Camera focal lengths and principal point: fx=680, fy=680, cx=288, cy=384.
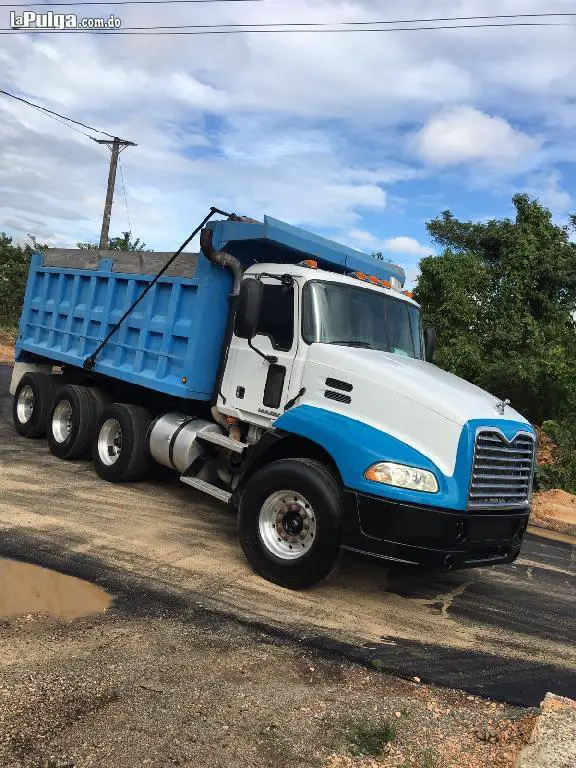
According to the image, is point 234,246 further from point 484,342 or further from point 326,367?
point 484,342

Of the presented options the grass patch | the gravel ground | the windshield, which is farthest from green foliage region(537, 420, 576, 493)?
the grass patch

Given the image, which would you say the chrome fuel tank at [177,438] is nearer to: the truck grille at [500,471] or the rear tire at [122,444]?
the rear tire at [122,444]

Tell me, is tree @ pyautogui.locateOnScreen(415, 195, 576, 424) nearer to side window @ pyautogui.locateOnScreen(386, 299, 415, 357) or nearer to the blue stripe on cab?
side window @ pyautogui.locateOnScreen(386, 299, 415, 357)

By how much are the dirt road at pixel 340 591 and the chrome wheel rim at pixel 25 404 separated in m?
2.87

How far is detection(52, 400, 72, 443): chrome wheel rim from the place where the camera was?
934 cm

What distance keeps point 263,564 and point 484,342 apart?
1145cm

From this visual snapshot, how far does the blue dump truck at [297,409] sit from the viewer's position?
4941 millimetres

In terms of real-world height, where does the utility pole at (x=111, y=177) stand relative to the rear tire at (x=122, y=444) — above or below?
above

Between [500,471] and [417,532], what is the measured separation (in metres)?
0.88

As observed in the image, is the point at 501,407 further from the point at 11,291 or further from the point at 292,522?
the point at 11,291

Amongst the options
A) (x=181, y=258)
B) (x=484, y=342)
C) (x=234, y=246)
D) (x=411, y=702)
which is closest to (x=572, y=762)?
(x=411, y=702)

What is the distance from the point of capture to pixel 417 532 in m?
4.84

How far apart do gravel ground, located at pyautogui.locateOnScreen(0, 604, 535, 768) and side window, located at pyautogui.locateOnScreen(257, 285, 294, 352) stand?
2582mm

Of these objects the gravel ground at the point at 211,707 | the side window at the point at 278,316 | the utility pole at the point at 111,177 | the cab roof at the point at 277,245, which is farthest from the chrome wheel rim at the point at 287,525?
the utility pole at the point at 111,177
